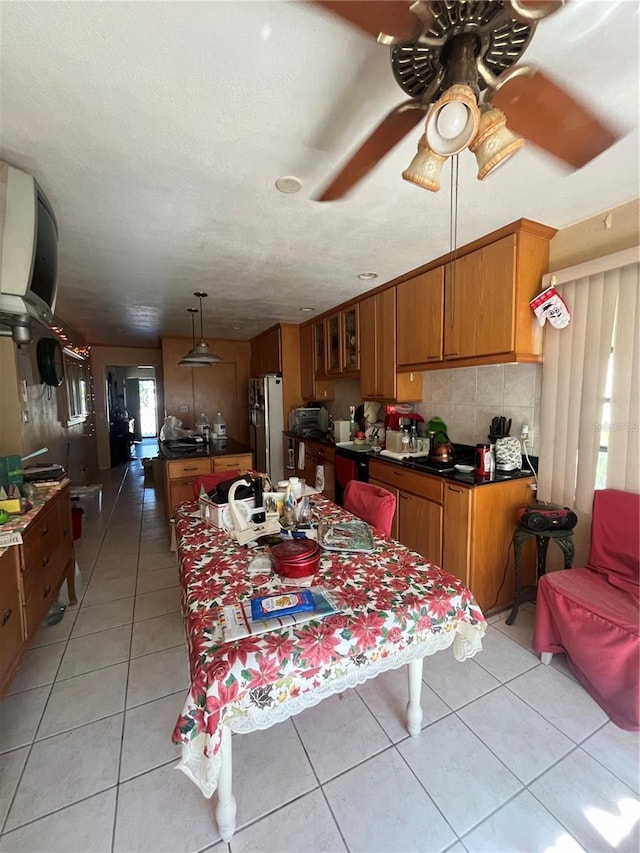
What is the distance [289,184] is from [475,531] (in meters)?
2.14

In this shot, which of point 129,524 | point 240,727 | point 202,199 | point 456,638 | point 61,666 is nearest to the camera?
point 240,727

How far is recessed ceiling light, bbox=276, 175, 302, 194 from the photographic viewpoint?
152 cm

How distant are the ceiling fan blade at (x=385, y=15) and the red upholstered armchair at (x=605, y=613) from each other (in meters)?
2.11

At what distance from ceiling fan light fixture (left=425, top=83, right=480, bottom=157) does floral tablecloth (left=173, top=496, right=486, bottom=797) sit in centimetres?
129

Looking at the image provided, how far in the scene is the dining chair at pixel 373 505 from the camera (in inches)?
70.0

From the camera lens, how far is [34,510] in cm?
173

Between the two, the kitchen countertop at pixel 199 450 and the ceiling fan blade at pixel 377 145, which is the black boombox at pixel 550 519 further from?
the kitchen countertop at pixel 199 450

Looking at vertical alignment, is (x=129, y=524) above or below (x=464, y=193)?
below

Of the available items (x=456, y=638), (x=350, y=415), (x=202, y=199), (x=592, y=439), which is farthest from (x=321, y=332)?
(x=456, y=638)

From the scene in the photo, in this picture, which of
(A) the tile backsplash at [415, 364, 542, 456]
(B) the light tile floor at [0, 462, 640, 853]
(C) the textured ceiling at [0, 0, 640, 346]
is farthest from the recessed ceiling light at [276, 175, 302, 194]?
(B) the light tile floor at [0, 462, 640, 853]

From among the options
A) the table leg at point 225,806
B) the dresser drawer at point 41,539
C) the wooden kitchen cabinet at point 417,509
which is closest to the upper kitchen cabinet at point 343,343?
the wooden kitchen cabinet at point 417,509

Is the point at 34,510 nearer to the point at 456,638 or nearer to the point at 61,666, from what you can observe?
the point at 61,666

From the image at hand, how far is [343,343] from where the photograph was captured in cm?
381

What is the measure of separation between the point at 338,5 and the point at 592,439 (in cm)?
221
